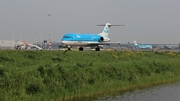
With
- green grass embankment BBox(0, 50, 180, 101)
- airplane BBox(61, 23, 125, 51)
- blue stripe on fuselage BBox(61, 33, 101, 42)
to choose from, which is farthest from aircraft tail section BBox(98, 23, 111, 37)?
green grass embankment BBox(0, 50, 180, 101)

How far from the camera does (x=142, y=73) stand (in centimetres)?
3797

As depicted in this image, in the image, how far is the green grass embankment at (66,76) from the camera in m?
21.4

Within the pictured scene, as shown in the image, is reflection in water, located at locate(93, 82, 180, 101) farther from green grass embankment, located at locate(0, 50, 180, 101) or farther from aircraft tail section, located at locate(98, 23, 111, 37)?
aircraft tail section, located at locate(98, 23, 111, 37)

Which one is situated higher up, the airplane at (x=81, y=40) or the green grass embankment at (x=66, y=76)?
the airplane at (x=81, y=40)

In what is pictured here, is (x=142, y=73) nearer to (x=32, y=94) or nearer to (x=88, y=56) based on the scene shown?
(x=88, y=56)

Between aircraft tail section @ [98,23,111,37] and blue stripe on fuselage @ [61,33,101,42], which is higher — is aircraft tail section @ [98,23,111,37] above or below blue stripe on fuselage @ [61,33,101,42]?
above

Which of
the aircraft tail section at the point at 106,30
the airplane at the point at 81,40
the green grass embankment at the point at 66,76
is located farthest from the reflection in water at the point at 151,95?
the aircraft tail section at the point at 106,30

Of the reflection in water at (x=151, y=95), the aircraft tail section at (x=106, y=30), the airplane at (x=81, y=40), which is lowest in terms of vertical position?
the reflection in water at (x=151, y=95)

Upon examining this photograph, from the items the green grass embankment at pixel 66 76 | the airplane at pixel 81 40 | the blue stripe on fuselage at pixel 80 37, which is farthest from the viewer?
the blue stripe on fuselage at pixel 80 37

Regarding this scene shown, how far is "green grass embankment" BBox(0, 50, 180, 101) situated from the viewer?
21.4m

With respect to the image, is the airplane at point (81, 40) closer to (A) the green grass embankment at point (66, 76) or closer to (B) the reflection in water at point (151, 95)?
(A) the green grass embankment at point (66, 76)

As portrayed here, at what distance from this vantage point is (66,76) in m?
25.4

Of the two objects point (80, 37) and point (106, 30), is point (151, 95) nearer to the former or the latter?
point (80, 37)

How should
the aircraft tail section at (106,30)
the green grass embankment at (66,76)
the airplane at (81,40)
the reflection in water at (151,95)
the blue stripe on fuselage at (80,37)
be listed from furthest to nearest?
the aircraft tail section at (106,30) → the blue stripe on fuselage at (80,37) → the airplane at (81,40) → the reflection in water at (151,95) → the green grass embankment at (66,76)
